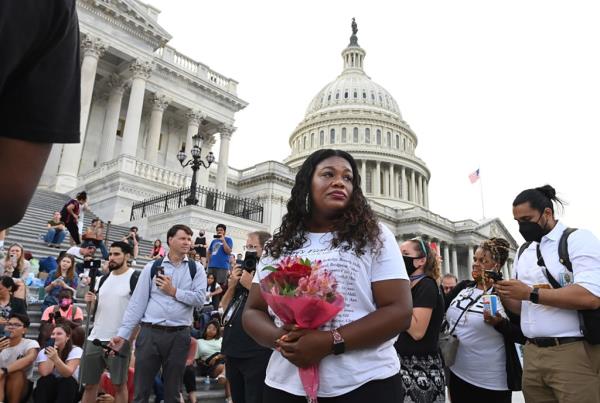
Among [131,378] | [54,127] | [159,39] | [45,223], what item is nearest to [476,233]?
[159,39]

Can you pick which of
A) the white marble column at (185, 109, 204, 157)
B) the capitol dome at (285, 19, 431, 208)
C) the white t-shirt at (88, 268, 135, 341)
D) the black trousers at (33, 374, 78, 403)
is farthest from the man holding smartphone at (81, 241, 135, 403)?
the capitol dome at (285, 19, 431, 208)

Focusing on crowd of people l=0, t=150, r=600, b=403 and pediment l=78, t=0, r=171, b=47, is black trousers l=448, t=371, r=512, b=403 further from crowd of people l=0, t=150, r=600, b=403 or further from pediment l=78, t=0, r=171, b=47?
pediment l=78, t=0, r=171, b=47

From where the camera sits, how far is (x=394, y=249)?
238 centimetres

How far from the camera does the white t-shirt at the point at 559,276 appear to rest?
130 inches

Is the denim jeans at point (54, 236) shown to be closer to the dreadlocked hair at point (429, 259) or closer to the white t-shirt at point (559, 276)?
the dreadlocked hair at point (429, 259)

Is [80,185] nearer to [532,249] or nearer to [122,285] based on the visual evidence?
[122,285]

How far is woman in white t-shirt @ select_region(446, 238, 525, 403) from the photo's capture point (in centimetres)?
411

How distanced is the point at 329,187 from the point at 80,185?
2582cm

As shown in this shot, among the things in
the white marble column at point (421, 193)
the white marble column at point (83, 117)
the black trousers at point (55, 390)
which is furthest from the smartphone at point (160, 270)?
the white marble column at point (421, 193)

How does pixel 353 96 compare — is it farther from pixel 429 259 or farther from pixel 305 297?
pixel 305 297

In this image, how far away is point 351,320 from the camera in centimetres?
218

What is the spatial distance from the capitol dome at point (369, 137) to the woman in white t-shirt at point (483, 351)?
206 ft

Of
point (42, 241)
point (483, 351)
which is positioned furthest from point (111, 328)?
point (42, 241)

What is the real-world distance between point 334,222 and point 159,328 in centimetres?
317
